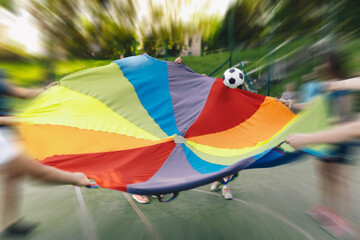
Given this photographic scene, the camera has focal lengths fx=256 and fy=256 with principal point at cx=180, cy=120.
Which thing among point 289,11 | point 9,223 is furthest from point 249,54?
point 9,223

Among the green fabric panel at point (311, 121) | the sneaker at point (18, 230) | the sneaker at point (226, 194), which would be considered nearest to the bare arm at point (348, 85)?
the green fabric panel at point (311, 121)

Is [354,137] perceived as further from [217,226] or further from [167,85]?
[167,85]

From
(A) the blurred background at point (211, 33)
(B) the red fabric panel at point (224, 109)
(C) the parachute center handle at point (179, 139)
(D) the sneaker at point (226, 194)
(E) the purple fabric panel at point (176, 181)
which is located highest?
(A) the blurred background at point (211, 33)

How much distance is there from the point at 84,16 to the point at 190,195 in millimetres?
12839

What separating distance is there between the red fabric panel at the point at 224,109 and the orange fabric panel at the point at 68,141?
59 centimetres

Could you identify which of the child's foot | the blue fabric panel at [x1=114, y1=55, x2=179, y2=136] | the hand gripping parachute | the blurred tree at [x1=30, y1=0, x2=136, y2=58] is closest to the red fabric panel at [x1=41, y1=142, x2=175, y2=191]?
the hand gripping parachute

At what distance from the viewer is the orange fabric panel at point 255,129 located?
2371 millimetres

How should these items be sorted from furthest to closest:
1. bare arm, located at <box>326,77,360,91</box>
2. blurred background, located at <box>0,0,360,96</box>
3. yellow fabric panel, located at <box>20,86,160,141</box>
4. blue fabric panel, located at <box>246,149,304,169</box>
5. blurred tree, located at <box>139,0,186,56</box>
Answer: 1. blurred tree, located at <box>139,0,186,56</box>
2. blurred background, located at <box>0,0,360,96</box>
3. yellow fabric panel, located at <box>20,86,160,141</box>
4. blue fabric panel, located at <box>246,149,304,169</box>
5. bare arm, located at <box>326,77,360,91</box>

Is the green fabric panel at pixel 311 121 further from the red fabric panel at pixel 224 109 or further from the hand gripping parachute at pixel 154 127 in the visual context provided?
the red fabric panel at pixel 224 109

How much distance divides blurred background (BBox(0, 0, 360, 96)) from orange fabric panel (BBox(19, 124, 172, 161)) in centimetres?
184

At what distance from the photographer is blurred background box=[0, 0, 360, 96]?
22.2ft

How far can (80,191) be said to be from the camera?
2.66m

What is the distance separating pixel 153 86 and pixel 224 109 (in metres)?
0.84

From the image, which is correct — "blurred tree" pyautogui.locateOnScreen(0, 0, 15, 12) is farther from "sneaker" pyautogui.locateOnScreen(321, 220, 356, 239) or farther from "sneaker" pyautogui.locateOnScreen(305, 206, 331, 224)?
"sneaker" pyautogui.locateOnScreen(321, 220, 356, 239)
